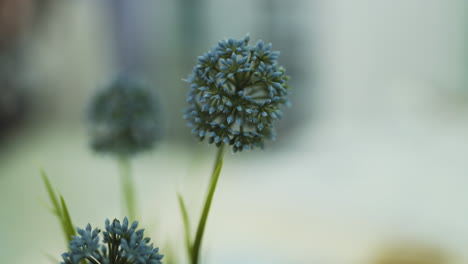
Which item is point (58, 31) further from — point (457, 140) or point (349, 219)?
point (457, 140)

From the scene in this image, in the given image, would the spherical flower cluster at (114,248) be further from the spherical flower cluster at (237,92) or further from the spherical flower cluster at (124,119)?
the spherical flower cluster at (124,119)

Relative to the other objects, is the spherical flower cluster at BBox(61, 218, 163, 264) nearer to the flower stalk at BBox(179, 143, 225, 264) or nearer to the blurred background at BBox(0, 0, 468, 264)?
the flower stalk at BBox(179, 143, 225, 264)

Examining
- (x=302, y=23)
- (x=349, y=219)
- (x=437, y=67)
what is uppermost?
(x=302, y=23)

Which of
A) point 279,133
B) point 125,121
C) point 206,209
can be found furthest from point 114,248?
point 279,133

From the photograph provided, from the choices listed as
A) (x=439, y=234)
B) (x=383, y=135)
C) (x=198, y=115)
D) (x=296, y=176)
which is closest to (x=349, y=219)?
(x=439, y=234)

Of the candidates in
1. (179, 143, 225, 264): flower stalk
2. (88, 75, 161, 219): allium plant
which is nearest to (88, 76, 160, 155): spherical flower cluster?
(88, 75, 161, 219): allium plant

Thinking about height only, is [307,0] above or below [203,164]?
above

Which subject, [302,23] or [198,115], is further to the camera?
[302,23]
